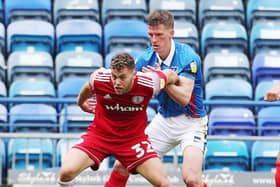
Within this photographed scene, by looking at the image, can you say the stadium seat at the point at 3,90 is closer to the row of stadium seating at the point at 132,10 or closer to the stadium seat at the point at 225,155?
the row of stadium seating at the point at 132,10

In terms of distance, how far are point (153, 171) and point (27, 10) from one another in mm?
5560

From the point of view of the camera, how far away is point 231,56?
42.1 ft

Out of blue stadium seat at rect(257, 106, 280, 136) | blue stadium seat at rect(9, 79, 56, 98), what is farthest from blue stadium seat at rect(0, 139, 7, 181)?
blue stadium seat at rect(257, 106, 280, 136)

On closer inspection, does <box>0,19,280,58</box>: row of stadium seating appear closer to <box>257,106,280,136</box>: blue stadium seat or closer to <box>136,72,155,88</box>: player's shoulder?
<box>257,106,280,136</box>: blue stadium seat

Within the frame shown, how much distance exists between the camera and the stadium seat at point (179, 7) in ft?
44.4

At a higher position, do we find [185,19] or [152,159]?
[185,19]

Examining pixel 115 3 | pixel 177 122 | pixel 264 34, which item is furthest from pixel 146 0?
pixel 177 122

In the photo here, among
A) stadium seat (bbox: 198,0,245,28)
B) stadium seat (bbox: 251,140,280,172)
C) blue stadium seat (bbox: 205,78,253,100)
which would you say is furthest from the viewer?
stadium seat (bbox: 198,0,245,28)

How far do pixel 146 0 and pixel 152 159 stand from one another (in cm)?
603

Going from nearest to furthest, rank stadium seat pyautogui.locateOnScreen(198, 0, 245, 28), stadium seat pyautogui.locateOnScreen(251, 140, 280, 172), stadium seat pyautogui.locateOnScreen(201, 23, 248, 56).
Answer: stadium seat pyautogui.locateOnScreen(251, 140, 280, 172) → stadium seat pyautogui.locateOnScreen(201, 23, 248, 56) → stadium seat pyautogui.locateOnScreen(198, 0, 245, 28)

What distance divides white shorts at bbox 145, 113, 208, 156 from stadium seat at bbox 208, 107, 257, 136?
272cm

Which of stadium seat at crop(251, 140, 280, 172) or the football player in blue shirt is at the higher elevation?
the football player in blue shirt

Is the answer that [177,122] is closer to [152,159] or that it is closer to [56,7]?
[152,159]

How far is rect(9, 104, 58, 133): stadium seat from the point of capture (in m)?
11.7
